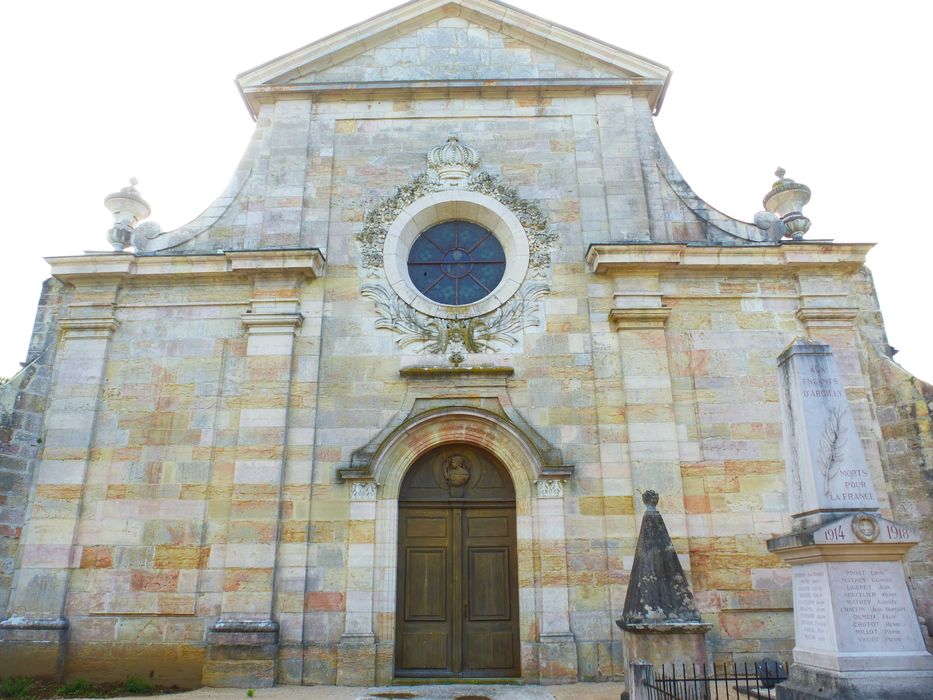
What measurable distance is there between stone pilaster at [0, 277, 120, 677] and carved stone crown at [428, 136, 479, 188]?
17.4 feet

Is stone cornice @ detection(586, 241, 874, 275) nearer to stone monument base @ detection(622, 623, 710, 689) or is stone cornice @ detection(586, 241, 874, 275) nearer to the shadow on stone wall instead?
stone monument base @ detection(622, 623, 710, 689)

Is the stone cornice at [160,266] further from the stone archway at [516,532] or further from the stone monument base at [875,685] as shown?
the stone monument base at [875,685]

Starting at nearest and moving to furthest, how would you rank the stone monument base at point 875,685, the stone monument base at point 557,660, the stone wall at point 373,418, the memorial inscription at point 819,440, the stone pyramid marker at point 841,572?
the stone monument base at point 875,685, the stone pyramid marker at point 841,572, the memorial inscription at point 819,440, the stone monument base at point 557,660, the stone wall at point 373,418

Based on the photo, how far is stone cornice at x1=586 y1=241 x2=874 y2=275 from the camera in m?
10.5

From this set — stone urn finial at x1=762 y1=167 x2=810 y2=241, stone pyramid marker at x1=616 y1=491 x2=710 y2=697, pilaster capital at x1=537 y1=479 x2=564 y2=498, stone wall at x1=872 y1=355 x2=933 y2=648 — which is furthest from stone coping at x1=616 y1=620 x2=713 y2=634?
stone urn finial at x1=762 y1=167 x2=810 y2=241

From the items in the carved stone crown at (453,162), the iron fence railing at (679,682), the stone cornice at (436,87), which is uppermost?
the stone cornice at (436,87)

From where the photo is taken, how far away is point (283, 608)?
9.20 m

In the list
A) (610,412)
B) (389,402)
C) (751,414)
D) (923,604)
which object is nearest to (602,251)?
(610,412)

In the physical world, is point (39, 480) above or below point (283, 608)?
above

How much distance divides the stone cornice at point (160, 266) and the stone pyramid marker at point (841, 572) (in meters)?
7.18

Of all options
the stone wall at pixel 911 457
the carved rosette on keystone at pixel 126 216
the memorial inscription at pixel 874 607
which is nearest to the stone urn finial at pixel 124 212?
the carved rosette on keystone at pixel 126 216

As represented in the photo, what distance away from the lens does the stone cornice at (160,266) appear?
10641mm

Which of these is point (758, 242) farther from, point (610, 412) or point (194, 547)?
point (194, 547)

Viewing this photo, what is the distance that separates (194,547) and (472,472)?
389cm
